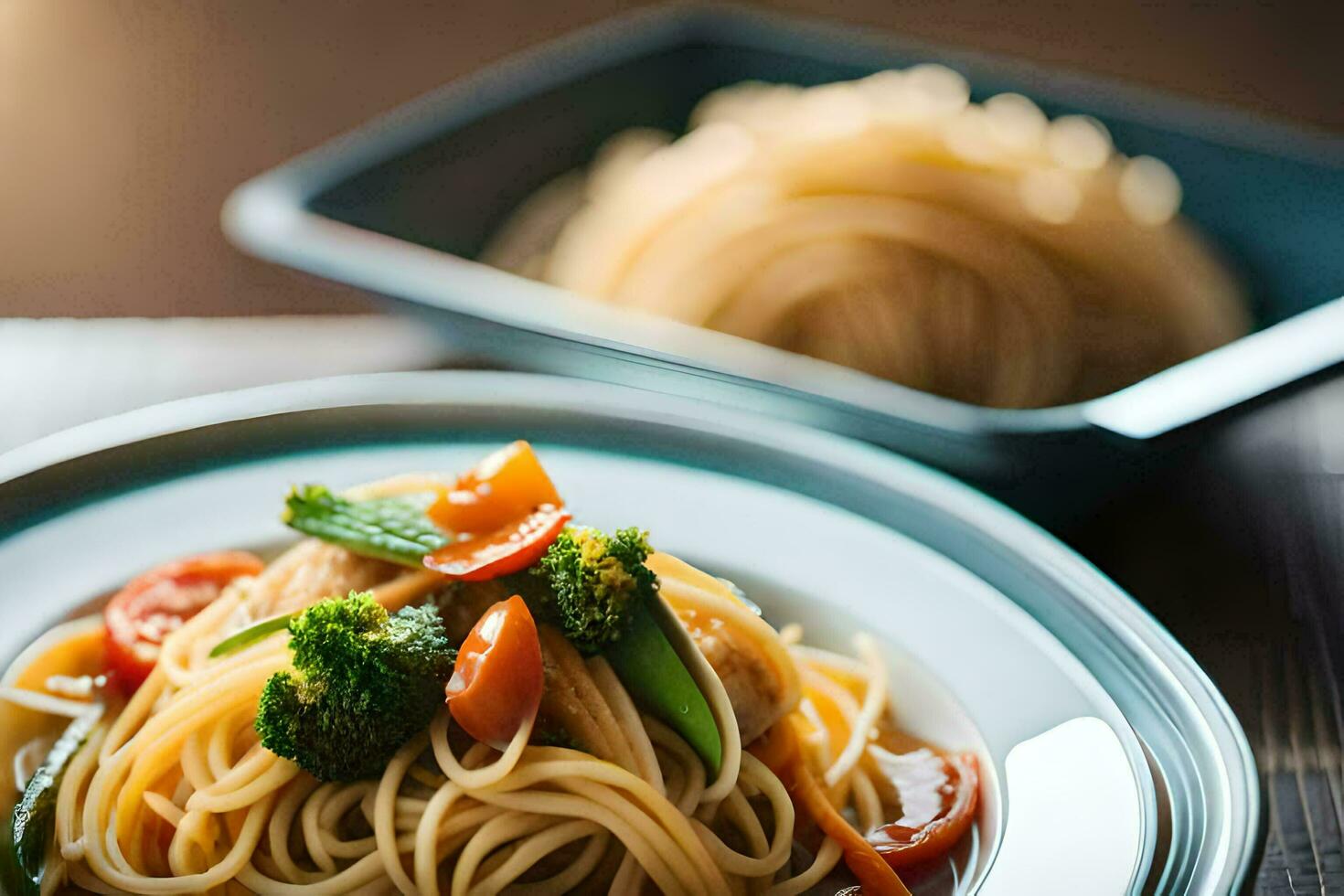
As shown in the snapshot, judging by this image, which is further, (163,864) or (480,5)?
(480,5)

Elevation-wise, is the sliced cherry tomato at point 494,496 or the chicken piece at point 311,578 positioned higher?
the sliced cherry tomato at point 494,496

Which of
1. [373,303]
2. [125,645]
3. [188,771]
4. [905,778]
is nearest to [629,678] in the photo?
[905,778]

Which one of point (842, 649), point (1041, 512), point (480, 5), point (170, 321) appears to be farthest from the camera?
point (480, 5)

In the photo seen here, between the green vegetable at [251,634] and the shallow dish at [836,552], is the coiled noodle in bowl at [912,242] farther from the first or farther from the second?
the green vegetable at [251,634]

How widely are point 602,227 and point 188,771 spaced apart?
1.87 meters

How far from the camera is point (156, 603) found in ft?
5.95

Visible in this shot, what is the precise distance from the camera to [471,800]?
1570 mm

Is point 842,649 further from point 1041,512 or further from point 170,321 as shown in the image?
point 170,321

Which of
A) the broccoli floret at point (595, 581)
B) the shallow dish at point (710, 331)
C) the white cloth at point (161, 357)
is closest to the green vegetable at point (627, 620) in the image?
the broccoli floret at point (595, 581)

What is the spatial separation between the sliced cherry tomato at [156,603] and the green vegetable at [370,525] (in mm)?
259

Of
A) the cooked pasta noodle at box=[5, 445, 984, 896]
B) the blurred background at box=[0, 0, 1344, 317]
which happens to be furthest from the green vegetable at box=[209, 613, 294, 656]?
the blurred background at box=[0, 0, 1344, 317]

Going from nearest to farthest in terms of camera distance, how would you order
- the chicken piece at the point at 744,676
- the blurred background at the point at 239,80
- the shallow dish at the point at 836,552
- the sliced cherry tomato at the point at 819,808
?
1. the shallow dish at the point at 836,552
2. the sliced cherry tomato at the point at 819,808
3. the chicken piece at the point at 744,676
4. the blurred background at the point at 239,80

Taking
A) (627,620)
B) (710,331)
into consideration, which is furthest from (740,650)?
(710,331)

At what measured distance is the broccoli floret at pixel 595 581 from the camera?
149cm
